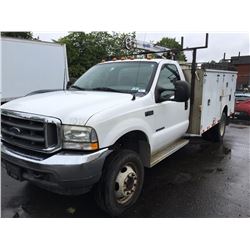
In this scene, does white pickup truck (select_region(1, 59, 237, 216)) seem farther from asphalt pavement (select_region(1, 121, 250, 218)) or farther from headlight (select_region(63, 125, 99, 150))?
asphalt pavement (select_region(1, 121, 250, 218))

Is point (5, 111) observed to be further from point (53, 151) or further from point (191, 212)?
point (191, 212)

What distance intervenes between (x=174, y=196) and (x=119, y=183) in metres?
1.12

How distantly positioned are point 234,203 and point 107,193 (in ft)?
6.29

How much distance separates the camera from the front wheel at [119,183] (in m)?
2.99

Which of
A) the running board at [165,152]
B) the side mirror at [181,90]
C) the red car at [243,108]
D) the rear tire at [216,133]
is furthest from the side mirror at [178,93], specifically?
the red car at [243,108]

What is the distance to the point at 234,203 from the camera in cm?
366

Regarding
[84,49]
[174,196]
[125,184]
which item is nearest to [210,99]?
[174,196]

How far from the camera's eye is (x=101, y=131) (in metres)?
2.78

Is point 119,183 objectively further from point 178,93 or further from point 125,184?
point 178,93

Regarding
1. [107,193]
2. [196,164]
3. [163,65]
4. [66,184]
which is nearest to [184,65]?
[163,65]

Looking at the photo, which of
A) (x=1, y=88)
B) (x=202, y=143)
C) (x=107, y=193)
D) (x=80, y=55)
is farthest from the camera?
(x=80, y=55)

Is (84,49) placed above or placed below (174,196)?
above

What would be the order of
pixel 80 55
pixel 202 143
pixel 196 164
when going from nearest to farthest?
pixel 196 164 → pixel 202 143 → pixel 80 55

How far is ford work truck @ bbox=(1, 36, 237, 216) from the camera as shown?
269cm
